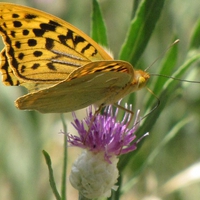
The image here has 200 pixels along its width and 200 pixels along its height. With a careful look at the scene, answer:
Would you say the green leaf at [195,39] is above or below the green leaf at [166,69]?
above

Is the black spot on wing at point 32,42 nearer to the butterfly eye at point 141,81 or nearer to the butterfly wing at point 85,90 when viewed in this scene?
the butterfly wing at point 85,90

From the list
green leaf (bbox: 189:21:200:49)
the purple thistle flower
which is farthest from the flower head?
green leaf (bbox: 189:21:200:49)

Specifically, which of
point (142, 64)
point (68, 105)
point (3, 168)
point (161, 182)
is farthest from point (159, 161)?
point (68, 105)

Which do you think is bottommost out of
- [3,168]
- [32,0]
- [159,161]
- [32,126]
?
[3,168]

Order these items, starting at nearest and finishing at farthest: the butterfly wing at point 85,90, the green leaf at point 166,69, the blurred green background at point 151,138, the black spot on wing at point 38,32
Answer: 1. the butterfly wing at point 85,90
2. the black spot on wing at point 38,32
3. the green leaf at point 166,69
4. the blurred green background at point 151,138

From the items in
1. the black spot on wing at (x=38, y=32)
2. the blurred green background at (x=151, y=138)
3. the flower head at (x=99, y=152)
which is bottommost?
the blurred green background at (x=151, y=138)

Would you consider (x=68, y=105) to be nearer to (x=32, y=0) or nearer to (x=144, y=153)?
(x=144, y=153)

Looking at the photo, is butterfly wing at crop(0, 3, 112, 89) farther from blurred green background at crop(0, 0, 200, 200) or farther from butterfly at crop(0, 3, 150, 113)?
blurred green background at crop(0, 0, 200, 200)

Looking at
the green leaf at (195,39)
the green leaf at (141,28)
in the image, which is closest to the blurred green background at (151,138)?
the green leaf at (195,39)
